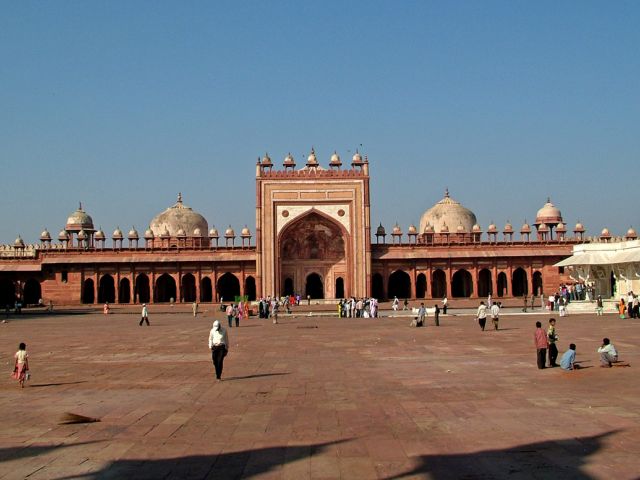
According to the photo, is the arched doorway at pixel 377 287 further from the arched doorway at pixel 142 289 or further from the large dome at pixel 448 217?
the arched doorway at pixel 142 289

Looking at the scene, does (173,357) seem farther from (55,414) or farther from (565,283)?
(565,283)

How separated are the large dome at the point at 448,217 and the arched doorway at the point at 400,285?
5.44 m

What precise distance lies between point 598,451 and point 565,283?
43663 mm

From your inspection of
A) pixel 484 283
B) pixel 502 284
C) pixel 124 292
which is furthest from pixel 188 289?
pixel 502 284

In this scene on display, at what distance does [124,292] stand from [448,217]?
25.5 metres

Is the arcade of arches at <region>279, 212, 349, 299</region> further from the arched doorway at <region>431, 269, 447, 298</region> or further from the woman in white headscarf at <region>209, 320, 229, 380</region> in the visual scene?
the woman in white headscarf at <region>209, 320, 229, 380</region>

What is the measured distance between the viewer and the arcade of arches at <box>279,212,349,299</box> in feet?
157

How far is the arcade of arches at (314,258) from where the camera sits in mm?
47844

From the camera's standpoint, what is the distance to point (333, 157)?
4756cm

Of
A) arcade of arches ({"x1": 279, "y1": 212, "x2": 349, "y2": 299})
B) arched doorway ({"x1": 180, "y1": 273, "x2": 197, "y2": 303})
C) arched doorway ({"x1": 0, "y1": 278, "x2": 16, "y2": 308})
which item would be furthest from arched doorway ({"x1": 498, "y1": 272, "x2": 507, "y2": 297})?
arched doorway ({"x1": 0, "y1": 278, "x2": 16, "y2": 308})

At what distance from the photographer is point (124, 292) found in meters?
Result: 50.8

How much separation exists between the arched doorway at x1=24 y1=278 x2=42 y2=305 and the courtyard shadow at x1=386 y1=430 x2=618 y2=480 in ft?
166

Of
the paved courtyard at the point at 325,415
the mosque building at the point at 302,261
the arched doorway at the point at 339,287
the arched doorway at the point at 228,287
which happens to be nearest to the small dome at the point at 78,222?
the mosque building at the point at 302,261

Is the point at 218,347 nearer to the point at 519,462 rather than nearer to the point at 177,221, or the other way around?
the point at 519,462
